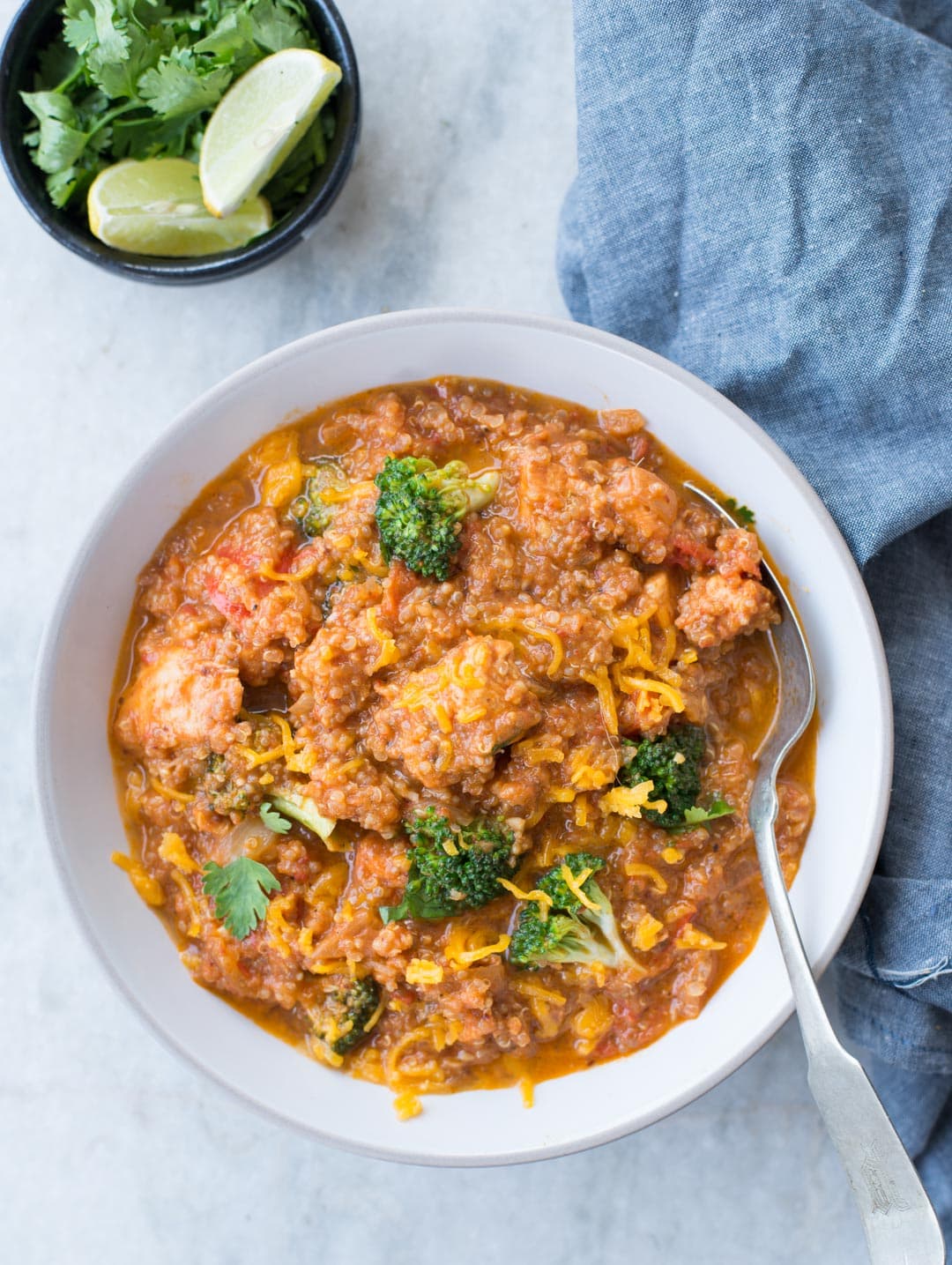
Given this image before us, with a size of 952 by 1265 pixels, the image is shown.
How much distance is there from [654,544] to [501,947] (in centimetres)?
155

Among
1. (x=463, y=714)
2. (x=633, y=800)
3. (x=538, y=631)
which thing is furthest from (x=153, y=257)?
(x=633, y=800)

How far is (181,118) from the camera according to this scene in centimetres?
464

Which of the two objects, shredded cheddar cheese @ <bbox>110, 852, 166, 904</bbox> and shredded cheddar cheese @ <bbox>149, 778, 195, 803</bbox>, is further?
shredded cheddar cheese @ <bbox>110, 852, 166, 904</bbox>

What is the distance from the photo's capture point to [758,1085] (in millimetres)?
5121

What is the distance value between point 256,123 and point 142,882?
3.08 m

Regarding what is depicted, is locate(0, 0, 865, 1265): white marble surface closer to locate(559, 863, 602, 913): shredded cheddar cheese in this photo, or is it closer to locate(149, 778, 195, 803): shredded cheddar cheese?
locate(149, 778, 195, 803): shredded cheddar cheese

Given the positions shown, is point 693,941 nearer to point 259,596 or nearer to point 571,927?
point 571,927

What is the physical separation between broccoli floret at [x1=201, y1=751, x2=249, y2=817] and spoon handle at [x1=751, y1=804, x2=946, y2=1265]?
1.99 meters

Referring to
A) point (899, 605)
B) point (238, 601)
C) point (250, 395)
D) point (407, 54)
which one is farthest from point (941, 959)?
point (407, 54)

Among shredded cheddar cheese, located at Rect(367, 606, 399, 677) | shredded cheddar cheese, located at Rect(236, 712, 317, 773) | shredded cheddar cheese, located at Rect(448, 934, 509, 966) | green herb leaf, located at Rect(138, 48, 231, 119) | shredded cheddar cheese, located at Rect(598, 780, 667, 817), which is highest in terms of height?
green herb leaf, located at Rect(138, 48, 231, 119)

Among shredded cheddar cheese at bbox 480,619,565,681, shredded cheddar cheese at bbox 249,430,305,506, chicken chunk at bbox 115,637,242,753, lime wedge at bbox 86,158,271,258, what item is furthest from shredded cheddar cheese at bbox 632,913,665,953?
lime wedge at bbox 86,158,271,258

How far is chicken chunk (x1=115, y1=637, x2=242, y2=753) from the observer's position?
A: 3.99m

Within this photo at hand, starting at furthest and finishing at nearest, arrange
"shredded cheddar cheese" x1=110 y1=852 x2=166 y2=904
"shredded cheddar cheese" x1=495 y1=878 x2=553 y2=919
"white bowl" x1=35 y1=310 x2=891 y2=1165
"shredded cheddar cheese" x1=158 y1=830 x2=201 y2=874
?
"shredded cheddar cheese" x1=110 y1=852 x2=166 y2=904
"shredded cheddar cheese" x1=158 y1=830 x2=201 y2=874
"white bowl" x1=35 y1=310 x2=891 y2=1165
"shredded cheddar cheese" x1=495 y1=878 x2=553 y2=919

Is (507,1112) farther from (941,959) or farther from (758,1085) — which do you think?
(941,959)
